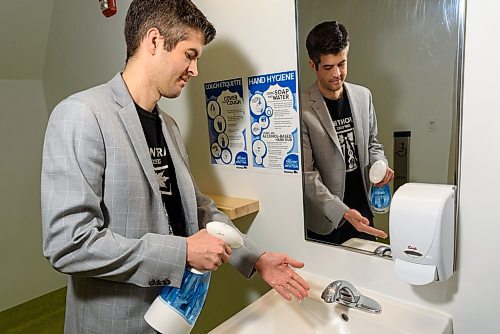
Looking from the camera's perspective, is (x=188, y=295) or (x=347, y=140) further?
(x=347, y=140)

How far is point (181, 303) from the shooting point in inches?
31.9

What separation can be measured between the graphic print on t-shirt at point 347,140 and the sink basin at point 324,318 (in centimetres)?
38

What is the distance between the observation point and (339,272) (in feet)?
3.52

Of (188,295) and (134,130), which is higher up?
(134,130)
